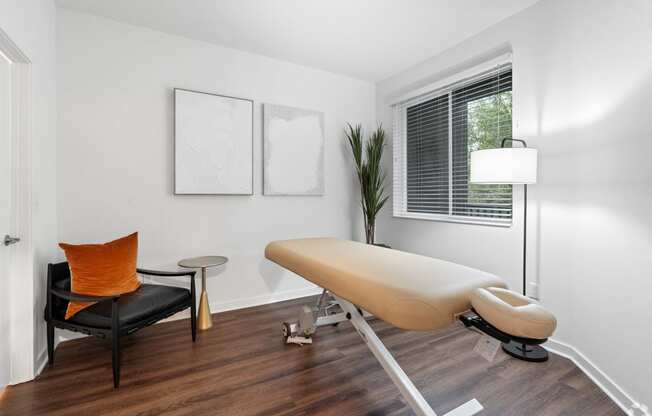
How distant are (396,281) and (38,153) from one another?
2.18 metres

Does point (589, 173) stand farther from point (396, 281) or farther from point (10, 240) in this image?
point (10, 240)

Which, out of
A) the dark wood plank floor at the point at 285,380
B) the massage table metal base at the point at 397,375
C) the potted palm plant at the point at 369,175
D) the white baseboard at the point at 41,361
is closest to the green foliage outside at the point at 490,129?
the potted palm plant at the point at 369,175

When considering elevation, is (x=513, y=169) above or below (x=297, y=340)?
above

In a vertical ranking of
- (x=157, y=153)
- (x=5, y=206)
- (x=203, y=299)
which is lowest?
(x=203, y=299)

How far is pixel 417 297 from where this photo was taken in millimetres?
1011

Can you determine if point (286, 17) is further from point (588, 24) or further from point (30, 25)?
point (588, 24)

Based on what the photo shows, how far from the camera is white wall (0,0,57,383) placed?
169cm

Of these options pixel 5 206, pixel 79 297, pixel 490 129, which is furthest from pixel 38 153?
pixel 490 129

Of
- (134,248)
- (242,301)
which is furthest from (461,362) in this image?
(134,248)

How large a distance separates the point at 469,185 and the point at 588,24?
1333 millimetres

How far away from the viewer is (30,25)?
1.76 meters

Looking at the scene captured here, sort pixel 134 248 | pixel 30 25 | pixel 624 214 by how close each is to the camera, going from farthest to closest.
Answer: pixel 134 248
pixel 30 25
pixel 624 214

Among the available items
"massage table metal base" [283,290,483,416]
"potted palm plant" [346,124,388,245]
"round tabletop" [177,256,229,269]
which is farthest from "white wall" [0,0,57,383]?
"potted palm plant" [346,124,388,245]

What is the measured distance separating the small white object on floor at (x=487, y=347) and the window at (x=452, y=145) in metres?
1.68
